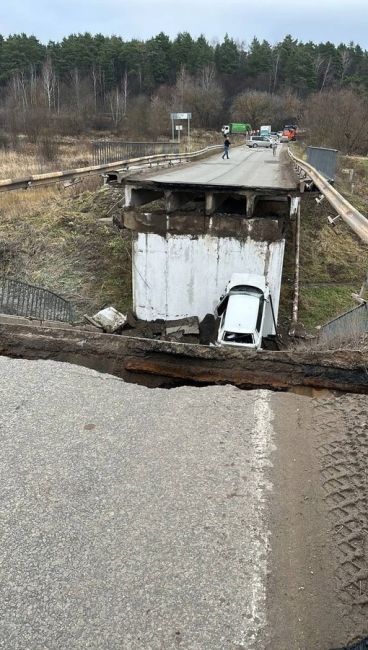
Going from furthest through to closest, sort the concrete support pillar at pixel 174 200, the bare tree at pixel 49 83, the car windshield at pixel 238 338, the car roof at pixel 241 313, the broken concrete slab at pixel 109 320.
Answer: the bare tree at pixel 49 83, the concrete support pillar at pixel 174 200, the broken concrete slab at pixel 109 320, the car roof at pixel 241 313, the car windshield at pixel 238 338

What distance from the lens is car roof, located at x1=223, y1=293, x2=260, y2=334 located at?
13258 millimetres

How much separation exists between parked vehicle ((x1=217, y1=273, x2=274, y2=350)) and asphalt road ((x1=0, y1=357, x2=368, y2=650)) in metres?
7.62

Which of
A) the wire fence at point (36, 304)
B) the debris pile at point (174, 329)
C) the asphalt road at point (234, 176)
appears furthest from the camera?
the asphalt road at point (234, 176)

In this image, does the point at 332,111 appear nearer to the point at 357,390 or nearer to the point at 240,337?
the point at 240,337

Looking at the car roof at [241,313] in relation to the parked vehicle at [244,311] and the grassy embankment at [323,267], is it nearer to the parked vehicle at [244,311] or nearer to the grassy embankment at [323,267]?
the parked vehicle at [244,311]

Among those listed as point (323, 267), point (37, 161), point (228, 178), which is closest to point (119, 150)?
point (37, 161)

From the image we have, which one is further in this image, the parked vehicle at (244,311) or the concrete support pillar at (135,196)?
the concrete support pillar at (135,196)

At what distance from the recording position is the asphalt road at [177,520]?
2805mm

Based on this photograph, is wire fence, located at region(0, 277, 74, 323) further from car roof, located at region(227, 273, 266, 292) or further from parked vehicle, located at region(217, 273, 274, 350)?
car roof, located at region(227, 273, 266, 292)

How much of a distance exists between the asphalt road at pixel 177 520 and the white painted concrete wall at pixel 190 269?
12.2 metres

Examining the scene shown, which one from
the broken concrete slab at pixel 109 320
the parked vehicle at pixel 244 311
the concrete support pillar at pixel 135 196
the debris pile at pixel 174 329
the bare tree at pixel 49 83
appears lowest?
the debris pile at pixel 174 329

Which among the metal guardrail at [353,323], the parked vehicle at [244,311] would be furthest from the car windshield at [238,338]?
the metal guardrail at [353,323]

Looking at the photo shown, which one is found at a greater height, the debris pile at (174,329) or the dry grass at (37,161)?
the dry grass at (37,161)

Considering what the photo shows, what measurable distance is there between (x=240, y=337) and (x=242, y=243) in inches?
184
